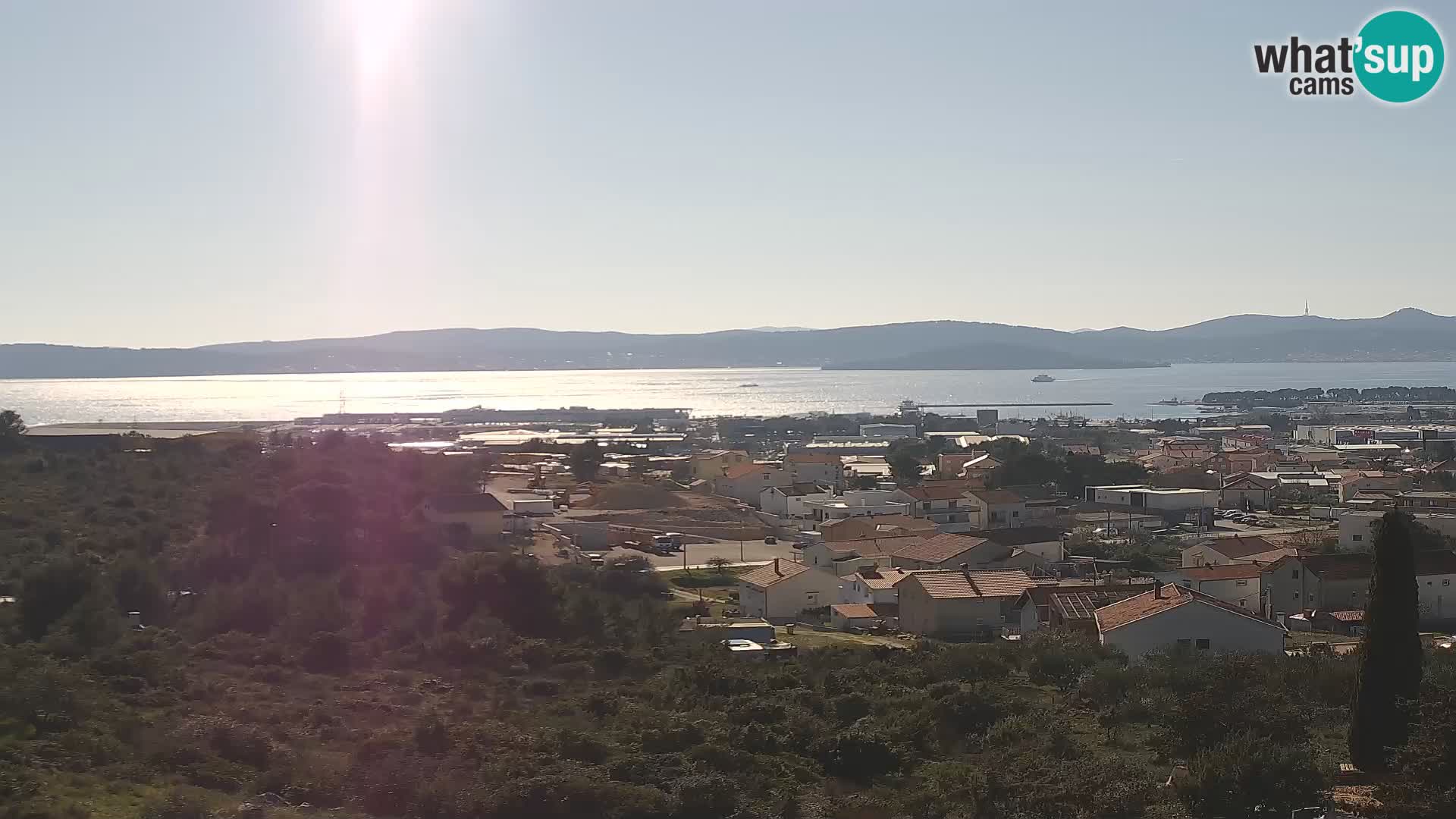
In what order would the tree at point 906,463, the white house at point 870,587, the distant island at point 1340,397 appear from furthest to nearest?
the distant island at point 1340,397 < the tree at point 906,463 < the white house at point 870,587

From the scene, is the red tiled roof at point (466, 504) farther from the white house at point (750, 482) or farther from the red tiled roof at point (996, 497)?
the white house at point (750, 482)

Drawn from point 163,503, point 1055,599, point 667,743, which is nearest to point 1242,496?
point 1055,599

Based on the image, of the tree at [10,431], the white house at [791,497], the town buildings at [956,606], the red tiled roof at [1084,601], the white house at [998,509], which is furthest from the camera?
the white house at [791,497]

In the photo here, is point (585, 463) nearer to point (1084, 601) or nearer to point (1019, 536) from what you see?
point (1019, 536)

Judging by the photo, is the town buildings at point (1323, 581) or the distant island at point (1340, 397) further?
the distant island at point (1340, 397)

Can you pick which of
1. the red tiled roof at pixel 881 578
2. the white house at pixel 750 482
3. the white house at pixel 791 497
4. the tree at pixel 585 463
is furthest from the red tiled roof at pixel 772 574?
the tree at pixel 585 463

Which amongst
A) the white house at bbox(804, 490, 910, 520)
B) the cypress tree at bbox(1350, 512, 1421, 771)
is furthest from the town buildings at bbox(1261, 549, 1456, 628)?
the white house at bbox(804, 490, 910, 520)
